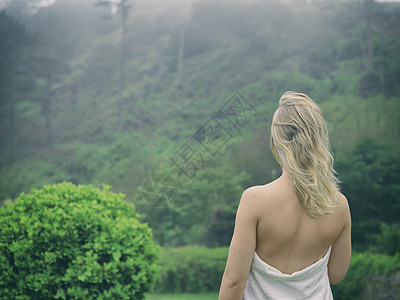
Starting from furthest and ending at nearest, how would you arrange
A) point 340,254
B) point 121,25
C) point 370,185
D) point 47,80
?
point 121,25
point 47,80
point 370,185
point 340,254

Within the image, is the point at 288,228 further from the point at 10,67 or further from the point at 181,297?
the point at 10,67

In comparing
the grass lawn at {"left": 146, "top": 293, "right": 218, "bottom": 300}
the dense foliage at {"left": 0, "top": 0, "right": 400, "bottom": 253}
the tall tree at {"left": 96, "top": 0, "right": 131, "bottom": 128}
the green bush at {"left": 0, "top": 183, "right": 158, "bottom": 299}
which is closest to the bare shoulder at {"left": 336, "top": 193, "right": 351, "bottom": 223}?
the green bush at {"left": 0, "top": 183, "right": 158, "bottom": 299}

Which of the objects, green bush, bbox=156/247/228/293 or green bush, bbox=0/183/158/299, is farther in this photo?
green bush, bbox=156/247/228/293

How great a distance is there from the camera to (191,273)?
6379mm

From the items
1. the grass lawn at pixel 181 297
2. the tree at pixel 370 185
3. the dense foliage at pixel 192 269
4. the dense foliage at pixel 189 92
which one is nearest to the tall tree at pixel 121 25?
the dense foliage at pixel 189 92

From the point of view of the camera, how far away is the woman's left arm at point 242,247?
1.25 metres

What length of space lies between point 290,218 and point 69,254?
2.65 meters

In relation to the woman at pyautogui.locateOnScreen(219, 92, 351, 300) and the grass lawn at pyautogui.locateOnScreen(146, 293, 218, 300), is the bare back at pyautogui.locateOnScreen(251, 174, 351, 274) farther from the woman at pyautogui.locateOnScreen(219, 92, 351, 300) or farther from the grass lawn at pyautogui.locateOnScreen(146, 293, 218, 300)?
the grass lawn at pyautogui.locateOnScreen(146, 293, 218, 300)

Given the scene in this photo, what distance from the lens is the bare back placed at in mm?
1265

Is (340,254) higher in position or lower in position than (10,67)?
higher

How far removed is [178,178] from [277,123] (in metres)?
6.20

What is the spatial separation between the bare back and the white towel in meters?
0.02

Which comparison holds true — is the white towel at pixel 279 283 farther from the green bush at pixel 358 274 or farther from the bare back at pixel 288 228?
the green bush at pixel 358 274

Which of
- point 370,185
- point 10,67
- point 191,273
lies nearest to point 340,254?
point 191,273
